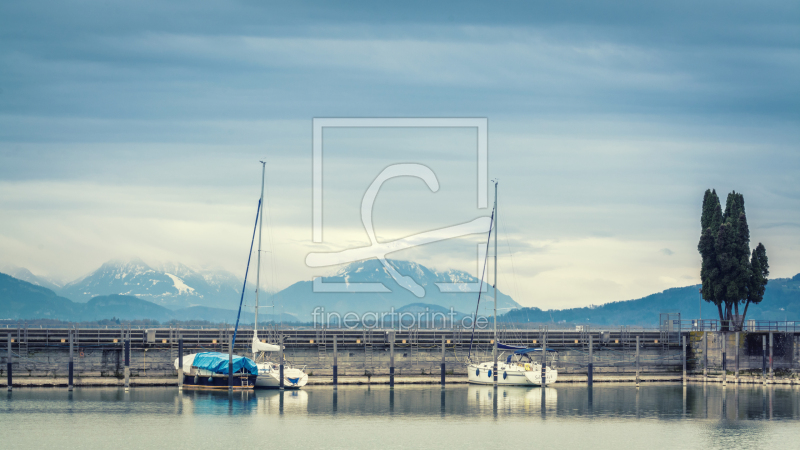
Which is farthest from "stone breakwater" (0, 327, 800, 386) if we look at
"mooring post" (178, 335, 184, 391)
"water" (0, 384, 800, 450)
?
"mooring post" (178, 335, 184, 391)

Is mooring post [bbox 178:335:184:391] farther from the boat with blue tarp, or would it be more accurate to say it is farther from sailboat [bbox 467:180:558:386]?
sailboat [bbox 467:180:558:386]

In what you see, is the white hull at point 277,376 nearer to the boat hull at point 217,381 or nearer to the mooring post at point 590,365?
the boat hull at point 217,381

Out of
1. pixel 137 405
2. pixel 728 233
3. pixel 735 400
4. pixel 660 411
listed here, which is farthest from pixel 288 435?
pixel 728 233

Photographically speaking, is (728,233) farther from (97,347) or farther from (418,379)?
(97,347)

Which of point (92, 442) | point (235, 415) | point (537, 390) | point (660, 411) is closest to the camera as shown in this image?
point (92, 442)

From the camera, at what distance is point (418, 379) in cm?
8569

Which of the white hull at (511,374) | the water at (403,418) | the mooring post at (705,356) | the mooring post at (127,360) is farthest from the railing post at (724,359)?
the mooring post at (127,360)

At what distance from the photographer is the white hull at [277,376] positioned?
7869 centimetres

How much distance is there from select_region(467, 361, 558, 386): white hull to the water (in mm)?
1415

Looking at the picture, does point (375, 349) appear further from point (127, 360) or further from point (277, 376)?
point (127, 360)

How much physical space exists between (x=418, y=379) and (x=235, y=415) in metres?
22.8

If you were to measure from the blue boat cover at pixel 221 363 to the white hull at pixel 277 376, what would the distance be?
831 mm

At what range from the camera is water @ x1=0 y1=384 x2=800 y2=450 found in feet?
193

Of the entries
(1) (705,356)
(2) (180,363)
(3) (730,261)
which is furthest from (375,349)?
(3) (730,261)
